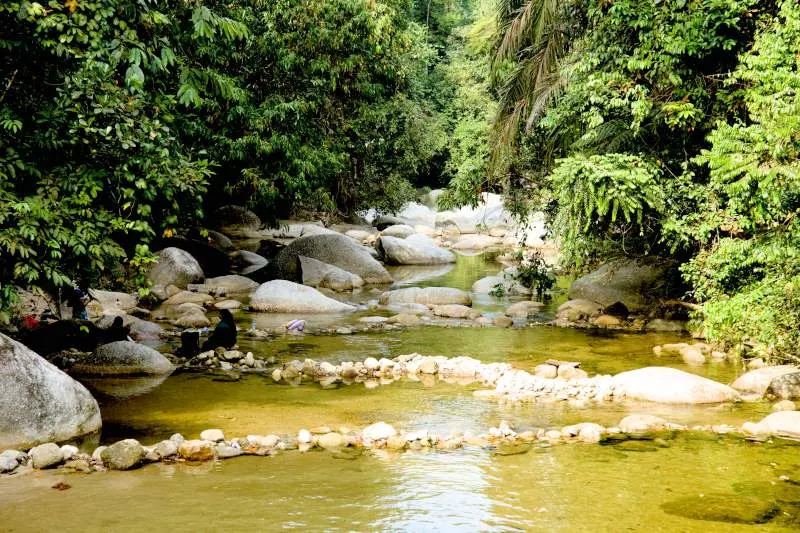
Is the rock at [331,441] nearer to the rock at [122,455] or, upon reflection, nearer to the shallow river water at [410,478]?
the shallow river water at [410,478]

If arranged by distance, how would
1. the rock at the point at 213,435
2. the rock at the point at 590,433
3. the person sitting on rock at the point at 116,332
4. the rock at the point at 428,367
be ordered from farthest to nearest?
the person sitting on rock at the point at 116,332
the rock at the point at 428,367
the rock at the point at 590,433
the rock at the point at 213,435

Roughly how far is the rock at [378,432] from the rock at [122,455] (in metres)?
2.18

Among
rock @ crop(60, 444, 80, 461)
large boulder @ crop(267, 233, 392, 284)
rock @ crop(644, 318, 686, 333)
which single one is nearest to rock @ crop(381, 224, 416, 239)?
large boulder @ crop(267, 233, 392, 284)

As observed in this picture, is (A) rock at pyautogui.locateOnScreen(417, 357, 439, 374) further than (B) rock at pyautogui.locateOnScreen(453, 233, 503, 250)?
No

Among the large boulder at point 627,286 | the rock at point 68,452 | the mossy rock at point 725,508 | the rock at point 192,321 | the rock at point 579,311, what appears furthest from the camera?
the rock at point 579,311

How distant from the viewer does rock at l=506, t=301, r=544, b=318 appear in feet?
56.0

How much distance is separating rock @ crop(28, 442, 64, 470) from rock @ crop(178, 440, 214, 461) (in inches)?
41.0

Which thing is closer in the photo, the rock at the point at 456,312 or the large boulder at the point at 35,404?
the large boulder at the point at 35,404

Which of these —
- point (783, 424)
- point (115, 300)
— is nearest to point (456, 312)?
point (115, 300)

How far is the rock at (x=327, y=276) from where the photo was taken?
20.5 metres

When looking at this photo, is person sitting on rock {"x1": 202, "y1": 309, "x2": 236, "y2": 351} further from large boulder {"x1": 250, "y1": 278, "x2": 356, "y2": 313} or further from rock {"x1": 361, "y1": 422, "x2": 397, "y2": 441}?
rock {"x1": 361, "y1": 422, "x2": 397, "y2": 441}

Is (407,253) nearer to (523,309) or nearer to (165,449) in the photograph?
(523,309)

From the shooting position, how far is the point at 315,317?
1641 centimetres

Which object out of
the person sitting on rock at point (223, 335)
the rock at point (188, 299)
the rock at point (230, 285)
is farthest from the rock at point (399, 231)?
the person sitting on rock at point (223, 335)
